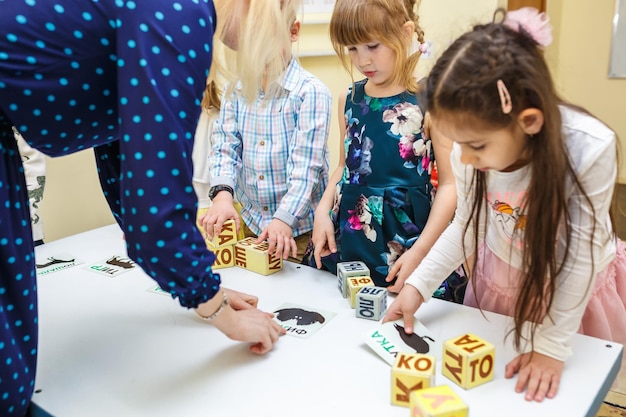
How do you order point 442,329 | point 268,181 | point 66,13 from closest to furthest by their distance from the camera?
point 66,13 → point 442,329 → point 268,181

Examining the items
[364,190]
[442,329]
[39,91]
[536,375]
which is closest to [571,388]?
[536,375]

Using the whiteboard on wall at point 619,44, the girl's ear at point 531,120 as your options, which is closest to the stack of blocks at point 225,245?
the girl's ear at point 531,120

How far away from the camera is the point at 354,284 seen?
3.40 ft

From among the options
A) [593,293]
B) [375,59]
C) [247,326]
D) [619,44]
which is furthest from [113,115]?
[619,44]

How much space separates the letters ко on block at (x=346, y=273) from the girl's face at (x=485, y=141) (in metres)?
0.35

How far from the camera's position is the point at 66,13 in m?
0.65

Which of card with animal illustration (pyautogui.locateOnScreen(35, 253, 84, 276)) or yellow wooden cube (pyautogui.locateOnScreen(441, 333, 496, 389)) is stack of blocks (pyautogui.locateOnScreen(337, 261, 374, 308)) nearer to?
yellow wooden cube (pyautogui.locateOnScreen(441, 333, 496, 389))

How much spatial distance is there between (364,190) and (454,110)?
0.49 m

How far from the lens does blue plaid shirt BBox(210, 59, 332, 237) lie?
1.39 meters

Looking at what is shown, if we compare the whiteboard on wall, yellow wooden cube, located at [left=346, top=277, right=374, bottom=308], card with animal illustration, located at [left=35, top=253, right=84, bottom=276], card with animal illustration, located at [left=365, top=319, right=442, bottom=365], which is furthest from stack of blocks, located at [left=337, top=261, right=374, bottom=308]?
the whiteboard on wall

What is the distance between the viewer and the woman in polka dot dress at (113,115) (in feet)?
2.14

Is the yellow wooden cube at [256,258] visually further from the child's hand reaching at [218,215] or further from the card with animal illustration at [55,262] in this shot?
the card with animal illustration at [55,262]

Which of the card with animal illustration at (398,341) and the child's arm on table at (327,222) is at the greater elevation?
the child's arm on table at (327,222)

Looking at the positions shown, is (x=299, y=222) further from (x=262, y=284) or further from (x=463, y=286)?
(x=463, y=286)
